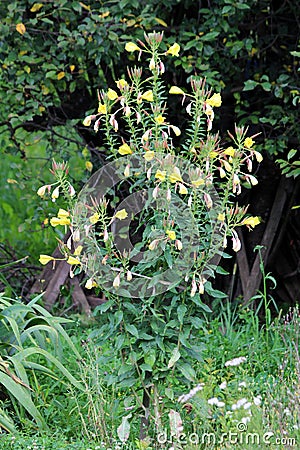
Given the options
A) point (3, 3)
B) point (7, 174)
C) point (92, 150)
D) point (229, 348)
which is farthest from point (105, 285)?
point (7, 174)

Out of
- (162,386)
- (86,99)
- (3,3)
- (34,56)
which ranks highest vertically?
(3,3)

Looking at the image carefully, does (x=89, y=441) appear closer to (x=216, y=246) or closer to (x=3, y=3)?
(x=216, y=246)

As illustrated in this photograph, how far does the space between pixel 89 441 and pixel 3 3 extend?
2.56m

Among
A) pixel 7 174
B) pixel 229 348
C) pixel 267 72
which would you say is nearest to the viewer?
pixel 229 348

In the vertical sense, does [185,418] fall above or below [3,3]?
below

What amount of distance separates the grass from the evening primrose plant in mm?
103

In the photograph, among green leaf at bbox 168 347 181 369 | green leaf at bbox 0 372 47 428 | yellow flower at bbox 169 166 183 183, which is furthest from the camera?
green leaf at bbox 0 372 47 428

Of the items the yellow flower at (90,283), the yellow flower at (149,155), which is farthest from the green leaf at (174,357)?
the yellow flower at (149,155)

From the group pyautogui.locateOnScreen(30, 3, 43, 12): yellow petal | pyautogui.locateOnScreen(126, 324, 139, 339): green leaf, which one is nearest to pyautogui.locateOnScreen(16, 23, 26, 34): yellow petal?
pyautogui.locateOnScreen(30, 3, 43, 12): yellow petal

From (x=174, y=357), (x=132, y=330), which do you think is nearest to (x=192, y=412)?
(x=174, y=357)

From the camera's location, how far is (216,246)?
9.59 ft

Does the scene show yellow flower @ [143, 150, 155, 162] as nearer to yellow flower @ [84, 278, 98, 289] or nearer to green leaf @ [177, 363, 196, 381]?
yellow flower @ [84, 278, 98, 289]

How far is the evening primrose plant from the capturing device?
9.41ft

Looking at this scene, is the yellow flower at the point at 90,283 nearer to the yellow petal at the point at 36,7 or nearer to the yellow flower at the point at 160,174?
the yellow flower at the point at 160,174
